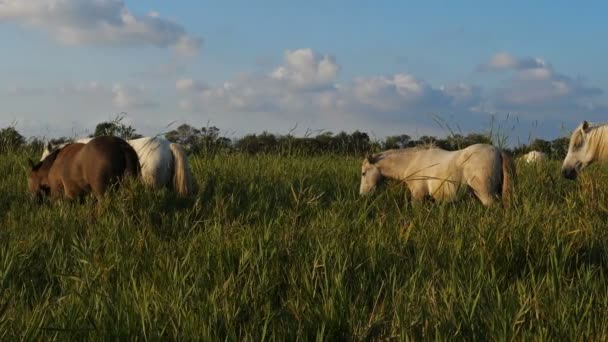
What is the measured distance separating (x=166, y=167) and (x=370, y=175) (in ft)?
9.49

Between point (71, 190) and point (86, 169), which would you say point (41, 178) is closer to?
point (71, 190)

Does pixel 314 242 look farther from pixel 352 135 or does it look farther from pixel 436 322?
pixel 352 135

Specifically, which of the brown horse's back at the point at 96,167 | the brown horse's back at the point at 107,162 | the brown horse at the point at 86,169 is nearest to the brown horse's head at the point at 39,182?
the brown horse at the point at 86,169

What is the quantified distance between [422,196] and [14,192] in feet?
18.9

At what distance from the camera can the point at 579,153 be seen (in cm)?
1047

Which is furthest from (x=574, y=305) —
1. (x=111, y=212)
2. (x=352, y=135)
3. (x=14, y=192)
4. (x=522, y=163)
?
(x=352, y=135)

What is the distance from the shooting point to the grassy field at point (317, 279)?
10.4ft

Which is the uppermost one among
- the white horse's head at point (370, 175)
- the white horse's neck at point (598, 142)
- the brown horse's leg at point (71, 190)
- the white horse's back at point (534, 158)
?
the white horse's neck at point (598, 142)

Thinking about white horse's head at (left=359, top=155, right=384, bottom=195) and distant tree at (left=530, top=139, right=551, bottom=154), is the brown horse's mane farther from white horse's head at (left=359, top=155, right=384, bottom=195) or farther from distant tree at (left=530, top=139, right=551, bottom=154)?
distant tree at (left=530, top=139, right=551, bottom=154)

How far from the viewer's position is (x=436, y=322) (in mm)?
3137

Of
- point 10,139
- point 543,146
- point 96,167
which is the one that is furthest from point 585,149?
point 10,139

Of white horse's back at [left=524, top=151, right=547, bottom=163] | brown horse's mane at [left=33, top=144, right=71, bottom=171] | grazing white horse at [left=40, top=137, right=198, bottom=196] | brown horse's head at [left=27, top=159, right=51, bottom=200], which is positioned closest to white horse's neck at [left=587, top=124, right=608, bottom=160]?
white horse's back at [left=524, top=151, right=547, bottom=163]

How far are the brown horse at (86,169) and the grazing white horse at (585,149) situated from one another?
6389mm

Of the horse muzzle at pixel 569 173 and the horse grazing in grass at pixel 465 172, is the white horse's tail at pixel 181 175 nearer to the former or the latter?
the horse grazing in grass at pixel 465 172
